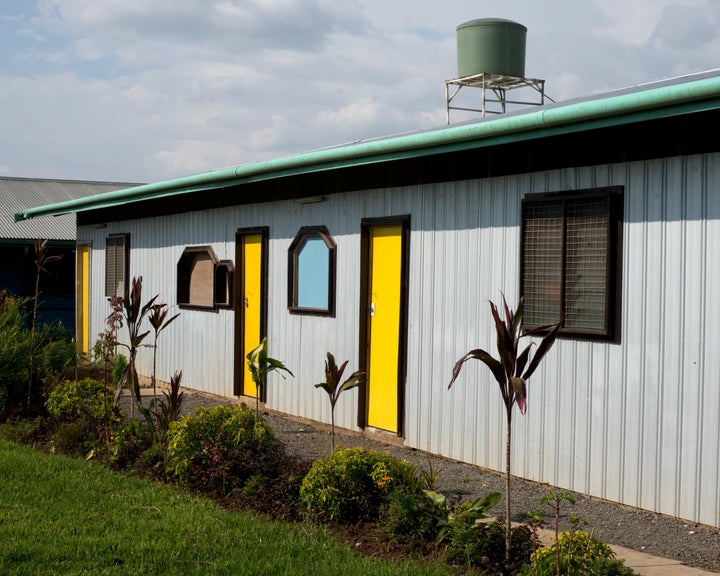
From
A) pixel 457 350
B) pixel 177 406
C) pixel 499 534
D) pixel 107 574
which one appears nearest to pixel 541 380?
pixel 457 350

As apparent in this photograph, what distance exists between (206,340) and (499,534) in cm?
821

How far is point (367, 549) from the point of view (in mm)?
5512

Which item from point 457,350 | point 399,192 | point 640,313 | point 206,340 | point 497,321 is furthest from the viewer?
point 206,340

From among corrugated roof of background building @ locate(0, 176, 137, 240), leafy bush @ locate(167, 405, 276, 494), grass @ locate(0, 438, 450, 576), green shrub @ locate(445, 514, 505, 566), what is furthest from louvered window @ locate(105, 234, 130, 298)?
green shrub @ locate(445, 514, 505, 566)

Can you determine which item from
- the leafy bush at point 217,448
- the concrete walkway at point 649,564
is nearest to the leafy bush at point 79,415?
the leafy bush at point 217,448

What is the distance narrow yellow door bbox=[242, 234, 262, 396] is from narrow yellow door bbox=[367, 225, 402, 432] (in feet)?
7.71

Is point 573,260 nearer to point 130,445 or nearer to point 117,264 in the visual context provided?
point 130,445

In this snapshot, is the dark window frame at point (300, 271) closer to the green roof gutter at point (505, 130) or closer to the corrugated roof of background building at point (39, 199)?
the green roof gutter at point (505, 130)

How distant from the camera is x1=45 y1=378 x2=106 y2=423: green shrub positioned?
29.8ft

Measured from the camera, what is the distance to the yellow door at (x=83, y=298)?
17203mm

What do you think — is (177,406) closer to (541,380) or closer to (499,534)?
(541,380)

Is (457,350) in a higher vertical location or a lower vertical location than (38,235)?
lower

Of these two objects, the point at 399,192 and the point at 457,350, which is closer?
the point at 457,350

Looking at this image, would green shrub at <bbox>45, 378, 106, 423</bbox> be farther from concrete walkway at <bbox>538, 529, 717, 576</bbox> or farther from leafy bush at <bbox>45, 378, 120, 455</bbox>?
concrete walkway at <bbox>538, 529, 717, 576</bbox>
